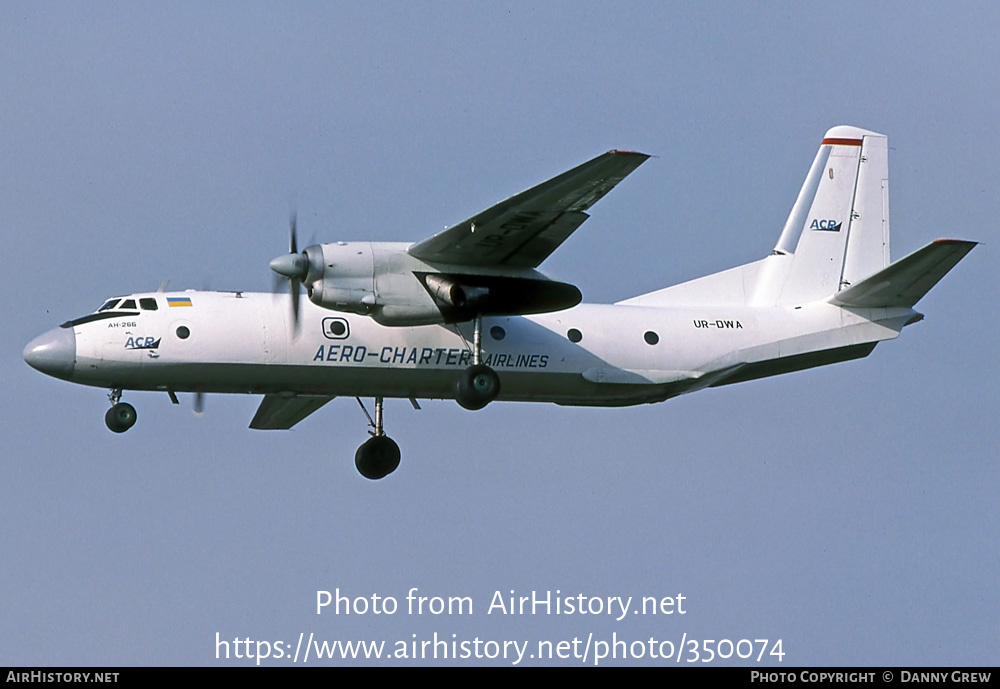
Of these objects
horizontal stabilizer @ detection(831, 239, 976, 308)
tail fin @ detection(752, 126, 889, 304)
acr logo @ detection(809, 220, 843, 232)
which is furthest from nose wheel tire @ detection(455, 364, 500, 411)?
acr logo @ detection(809, 220, 843, 232)

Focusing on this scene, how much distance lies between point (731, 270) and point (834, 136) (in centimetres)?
320

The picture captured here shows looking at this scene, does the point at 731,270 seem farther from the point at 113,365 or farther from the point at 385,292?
the point at 113,365

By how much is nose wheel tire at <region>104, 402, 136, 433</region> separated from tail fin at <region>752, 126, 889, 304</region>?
9640mm

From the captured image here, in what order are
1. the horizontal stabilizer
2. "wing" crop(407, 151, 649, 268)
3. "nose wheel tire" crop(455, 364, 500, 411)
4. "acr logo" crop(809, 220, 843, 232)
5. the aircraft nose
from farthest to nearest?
"acr logo" crop(809, 220, 843, 232) → "nose wheel tire" crop(455, 364, 500, 411) → the horizontal stabilizer → the aircraft nose → "wing" crop(407, 151, 649, 268)

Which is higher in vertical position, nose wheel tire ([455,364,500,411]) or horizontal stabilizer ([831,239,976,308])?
horizontal stabilizer ([831,239,976,308])

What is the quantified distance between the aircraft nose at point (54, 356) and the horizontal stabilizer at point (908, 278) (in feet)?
36.7

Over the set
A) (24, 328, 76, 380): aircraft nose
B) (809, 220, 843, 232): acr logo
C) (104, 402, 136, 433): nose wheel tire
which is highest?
(809, 220, 843, 232): acr logo

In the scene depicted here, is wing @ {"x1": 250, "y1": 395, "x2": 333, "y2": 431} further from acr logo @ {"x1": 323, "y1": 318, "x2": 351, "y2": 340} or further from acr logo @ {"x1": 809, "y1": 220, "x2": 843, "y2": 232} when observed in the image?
acr logo @ {"x1": 809, "y1": 220, "x2": 843, "y2": 232}

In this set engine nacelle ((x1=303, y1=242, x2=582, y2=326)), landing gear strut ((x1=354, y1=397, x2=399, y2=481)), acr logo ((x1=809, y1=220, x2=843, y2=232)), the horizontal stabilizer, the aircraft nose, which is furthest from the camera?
acr logo ((x1=809, y1=220, x2=843, y2=232))

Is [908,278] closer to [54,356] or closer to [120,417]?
[120,417]

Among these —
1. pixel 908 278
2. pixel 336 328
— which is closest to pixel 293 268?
pixel 336 328

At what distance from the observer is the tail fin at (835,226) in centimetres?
2630

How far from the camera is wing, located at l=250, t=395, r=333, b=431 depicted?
86.5 ft
